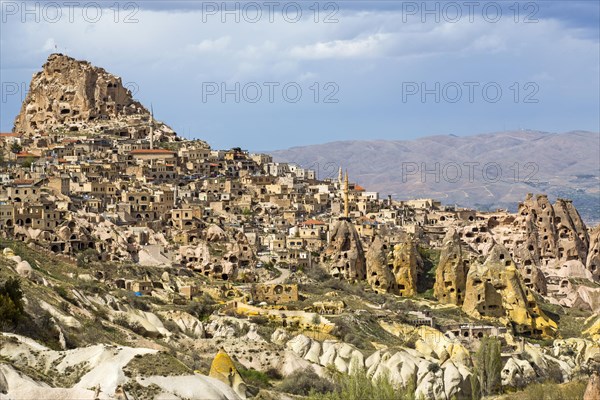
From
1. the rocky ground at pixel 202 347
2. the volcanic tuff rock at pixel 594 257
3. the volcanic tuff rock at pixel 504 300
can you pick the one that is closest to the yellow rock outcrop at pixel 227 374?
the rocky ground at pixel 202 347

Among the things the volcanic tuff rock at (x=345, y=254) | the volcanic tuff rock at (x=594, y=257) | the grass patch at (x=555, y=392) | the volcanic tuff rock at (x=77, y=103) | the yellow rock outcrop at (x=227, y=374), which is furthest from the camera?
the volcanic tuff rock at (x=77, y=103)

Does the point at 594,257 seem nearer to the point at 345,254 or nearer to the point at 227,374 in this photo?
the point at 345,254

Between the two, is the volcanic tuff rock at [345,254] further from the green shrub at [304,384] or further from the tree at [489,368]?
the green shrub at [304,384]

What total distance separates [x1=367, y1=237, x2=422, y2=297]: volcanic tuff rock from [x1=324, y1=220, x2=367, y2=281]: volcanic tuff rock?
Result: 979mm

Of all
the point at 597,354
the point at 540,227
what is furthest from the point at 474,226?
the point at 597,354

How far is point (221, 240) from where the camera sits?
104m

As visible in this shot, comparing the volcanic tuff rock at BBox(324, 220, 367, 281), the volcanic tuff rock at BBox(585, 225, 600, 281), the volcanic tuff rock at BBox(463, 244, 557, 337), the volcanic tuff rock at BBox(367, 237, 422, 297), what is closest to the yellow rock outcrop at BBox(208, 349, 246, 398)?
the volcanic tuff rock at BBox(463, 244, 557, 337)

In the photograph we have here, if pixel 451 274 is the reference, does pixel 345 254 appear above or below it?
above

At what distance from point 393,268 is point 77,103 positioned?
69.1 metres

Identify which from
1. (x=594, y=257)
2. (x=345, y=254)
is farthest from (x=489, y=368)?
(x=594, y=257)

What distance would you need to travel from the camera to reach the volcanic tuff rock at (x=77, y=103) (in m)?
159

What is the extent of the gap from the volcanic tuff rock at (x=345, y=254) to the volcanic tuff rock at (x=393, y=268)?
38.6 inches

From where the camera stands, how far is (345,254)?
10431cm

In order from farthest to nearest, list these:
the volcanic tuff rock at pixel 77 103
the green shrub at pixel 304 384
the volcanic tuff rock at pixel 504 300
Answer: the volcanic tuff rock at pixel 77 103 < the volcanic tuff rock at pixel 504 300 < the green shrub at pixel 304 384
